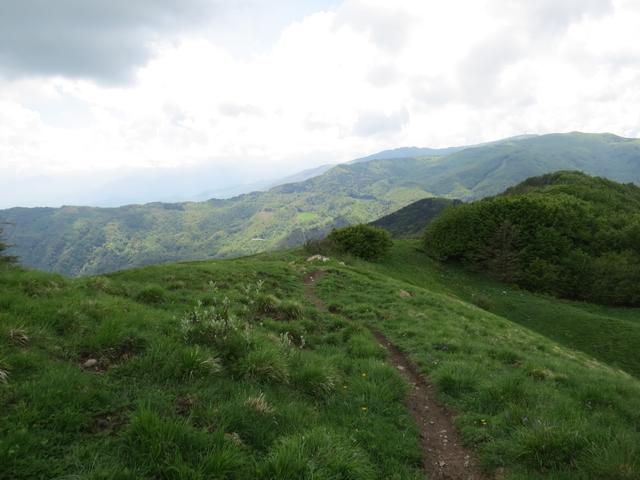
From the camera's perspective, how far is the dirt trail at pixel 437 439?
6539mm

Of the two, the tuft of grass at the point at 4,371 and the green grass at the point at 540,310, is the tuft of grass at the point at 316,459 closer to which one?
the tuft of grass at the point at 4,371

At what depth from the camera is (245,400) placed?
604 centimetres

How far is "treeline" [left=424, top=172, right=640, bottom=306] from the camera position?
156ft

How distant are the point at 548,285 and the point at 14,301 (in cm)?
5591

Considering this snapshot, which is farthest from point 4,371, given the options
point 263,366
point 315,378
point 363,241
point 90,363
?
point 363,241

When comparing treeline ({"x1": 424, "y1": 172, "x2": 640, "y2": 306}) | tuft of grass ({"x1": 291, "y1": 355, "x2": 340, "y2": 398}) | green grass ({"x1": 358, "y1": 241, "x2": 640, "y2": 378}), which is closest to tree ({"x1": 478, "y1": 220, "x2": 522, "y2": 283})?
treeline ({"x1": 424, "y1": 172, "x2": 640, "y2": 306})

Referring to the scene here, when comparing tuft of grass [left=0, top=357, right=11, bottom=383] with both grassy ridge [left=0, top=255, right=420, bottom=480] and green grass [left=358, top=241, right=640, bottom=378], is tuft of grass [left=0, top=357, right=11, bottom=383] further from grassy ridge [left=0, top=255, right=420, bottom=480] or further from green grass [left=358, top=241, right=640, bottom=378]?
green grass [left=358, top=241, right=640, bottom=378]

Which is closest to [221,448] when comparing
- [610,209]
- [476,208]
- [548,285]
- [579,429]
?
[579,429]

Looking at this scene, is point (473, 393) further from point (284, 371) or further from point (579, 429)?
point (284, 371)

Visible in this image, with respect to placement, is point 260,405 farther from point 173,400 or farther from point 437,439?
point 437,439

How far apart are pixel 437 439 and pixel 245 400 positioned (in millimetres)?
4273

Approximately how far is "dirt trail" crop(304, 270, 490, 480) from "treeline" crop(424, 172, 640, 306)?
46.8m

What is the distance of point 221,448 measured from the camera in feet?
15.7

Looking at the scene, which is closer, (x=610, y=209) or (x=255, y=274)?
(x=255, y=274)
